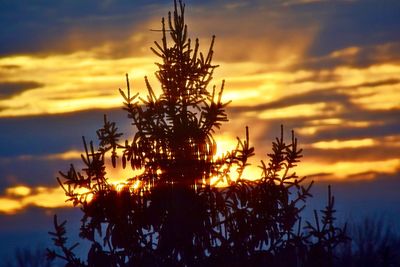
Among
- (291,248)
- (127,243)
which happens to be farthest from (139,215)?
(291,248)

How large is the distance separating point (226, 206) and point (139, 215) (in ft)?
5.19

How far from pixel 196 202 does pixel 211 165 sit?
0.73m

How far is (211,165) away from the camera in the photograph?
698 inches

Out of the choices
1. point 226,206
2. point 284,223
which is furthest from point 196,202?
point 284,223

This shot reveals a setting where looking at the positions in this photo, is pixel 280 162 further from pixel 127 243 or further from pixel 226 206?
pixel 127 243

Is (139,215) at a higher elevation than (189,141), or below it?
below

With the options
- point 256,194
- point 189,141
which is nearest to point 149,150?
point 189,141

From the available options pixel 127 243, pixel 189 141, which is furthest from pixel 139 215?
pixel 189 141

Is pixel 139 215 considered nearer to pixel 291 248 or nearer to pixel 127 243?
pixel 127 243

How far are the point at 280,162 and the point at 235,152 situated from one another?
0.85m

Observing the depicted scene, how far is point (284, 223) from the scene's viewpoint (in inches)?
691

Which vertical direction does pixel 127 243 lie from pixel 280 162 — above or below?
below

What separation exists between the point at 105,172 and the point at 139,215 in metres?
0.99

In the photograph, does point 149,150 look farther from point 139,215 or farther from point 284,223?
point 284,223
